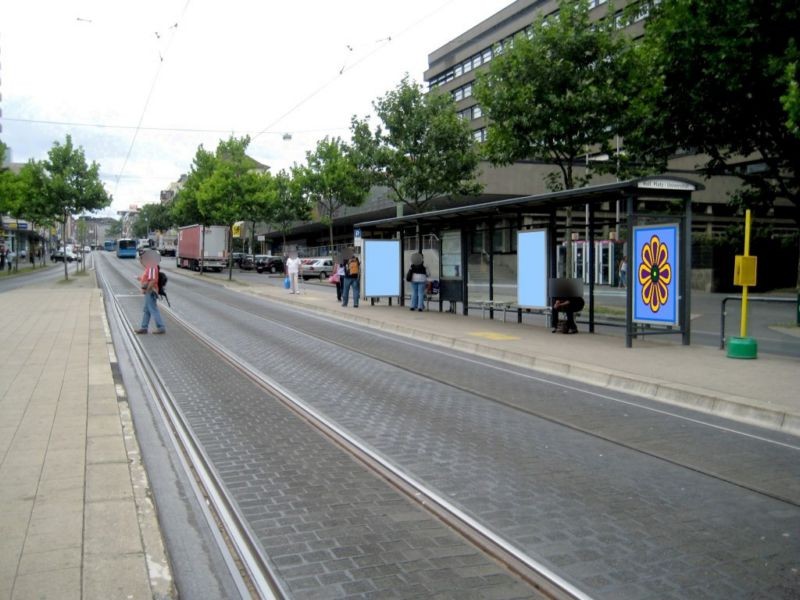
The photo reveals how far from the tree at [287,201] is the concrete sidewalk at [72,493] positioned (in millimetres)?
40553

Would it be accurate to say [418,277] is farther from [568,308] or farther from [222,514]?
[222,514]

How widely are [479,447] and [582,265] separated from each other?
1151cm

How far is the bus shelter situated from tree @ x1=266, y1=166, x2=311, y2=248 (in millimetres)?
25928

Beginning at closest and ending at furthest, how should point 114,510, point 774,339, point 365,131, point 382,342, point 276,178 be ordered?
1. point 114,510
2. point 382,342
3. point 774,339
4. point 365,131
5. point 276,178

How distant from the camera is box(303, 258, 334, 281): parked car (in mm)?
52625

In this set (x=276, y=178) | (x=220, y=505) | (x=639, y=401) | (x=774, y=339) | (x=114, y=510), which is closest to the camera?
(x=114, y=510)

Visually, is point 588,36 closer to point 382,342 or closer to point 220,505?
point 382,342

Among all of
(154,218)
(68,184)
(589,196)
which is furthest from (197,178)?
(154,218)

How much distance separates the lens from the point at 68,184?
36.5m

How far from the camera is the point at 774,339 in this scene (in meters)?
15.5

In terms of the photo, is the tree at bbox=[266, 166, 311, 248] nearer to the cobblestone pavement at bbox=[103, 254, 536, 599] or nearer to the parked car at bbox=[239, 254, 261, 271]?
the parked car at bbox=[239, 254, 261, 271]

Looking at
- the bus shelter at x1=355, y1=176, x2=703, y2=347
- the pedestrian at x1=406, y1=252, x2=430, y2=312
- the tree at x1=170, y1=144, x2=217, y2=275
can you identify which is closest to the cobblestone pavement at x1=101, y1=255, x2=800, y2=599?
the bus shelter at x1=355, y1=176, x2=703, y2=347

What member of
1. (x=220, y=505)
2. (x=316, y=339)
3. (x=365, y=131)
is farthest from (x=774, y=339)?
(x=365, y=131)

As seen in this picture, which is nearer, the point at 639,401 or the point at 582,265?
the point at 639,401
